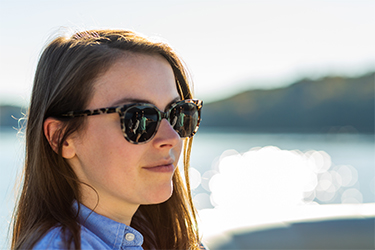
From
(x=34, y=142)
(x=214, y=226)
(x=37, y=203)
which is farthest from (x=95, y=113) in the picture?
(x=214, y=226)

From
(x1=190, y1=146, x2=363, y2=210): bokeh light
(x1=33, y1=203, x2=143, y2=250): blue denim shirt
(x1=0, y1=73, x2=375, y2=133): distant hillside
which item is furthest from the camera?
(x1=0, y1=73, x2=375, y2=133): distant hillside

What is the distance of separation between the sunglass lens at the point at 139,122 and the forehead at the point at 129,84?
4 centimetres

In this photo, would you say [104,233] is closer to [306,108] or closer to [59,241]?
[59,241]

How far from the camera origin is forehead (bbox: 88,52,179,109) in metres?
1.24

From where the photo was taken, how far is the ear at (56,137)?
1254 millimetres

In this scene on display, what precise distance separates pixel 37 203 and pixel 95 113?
0.37m

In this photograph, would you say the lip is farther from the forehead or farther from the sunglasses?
the forehead

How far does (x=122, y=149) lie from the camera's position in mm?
1222

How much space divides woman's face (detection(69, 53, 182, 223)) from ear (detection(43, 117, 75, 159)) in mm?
18

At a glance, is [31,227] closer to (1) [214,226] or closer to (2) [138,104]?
(2) [138,104]

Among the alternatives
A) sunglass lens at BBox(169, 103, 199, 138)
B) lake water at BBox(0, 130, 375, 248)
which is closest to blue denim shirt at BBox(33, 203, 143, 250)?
sunglass lens at BBox(169, 103, 199, 138)

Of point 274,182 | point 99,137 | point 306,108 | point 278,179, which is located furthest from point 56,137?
point 306,108

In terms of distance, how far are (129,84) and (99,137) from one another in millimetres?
200

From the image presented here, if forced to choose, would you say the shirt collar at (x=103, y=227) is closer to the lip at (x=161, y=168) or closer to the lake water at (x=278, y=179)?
the lip at (x=161, y=168)
